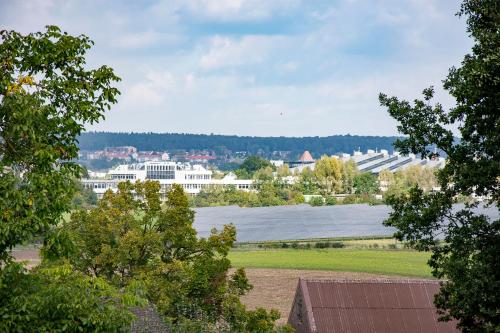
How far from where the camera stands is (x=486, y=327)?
2002 centimetres

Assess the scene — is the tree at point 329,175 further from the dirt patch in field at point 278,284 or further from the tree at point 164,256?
the tree at point 164,256

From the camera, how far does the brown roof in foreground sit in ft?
109

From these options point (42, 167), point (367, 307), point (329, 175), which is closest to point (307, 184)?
point (329, 175)

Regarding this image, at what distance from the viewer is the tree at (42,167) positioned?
1455cm

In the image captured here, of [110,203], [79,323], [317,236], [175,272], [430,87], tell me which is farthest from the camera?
[317,236]

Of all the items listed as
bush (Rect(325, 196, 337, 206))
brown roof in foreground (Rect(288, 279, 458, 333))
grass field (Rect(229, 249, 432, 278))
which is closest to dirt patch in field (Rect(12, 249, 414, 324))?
grass field (Rect(229, 249, 432, 278))

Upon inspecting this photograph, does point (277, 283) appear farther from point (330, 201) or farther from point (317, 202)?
point (330, 201)

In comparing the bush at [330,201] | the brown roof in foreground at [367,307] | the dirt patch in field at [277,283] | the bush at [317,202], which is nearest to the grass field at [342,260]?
the dirt patch in field at [277,283]

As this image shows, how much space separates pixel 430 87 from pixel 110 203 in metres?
20.2

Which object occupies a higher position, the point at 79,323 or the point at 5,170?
the point at 5,170

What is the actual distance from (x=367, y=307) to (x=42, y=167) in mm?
21696

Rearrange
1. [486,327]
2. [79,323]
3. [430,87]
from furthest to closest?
1. [430,87]
2. [486,327]
3. [79,323]

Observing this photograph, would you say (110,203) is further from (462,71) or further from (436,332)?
(462,71)

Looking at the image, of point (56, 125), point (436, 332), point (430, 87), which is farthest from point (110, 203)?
point (56, 125)
